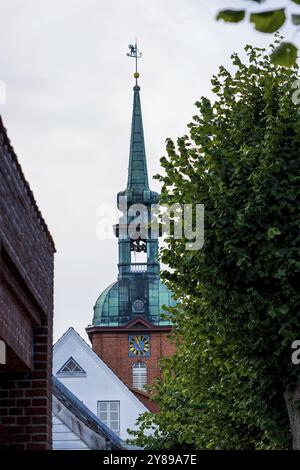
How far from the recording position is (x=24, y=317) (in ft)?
29.8

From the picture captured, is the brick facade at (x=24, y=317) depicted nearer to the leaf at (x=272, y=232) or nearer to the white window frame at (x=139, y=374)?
the leaf at (x=272, y=232)

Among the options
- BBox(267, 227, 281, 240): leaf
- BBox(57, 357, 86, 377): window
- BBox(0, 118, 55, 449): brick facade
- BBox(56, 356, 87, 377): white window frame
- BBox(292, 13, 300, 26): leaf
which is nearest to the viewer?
BBox(292, 13, 300, 26): leaf

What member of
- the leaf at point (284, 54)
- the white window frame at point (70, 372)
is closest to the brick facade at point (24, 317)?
the leaf at point (284, 54)

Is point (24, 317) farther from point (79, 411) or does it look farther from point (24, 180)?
point (79, 411)

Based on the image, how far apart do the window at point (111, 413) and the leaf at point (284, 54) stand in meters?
47.1

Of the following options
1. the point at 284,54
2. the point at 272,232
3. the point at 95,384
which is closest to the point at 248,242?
the point at 272,232

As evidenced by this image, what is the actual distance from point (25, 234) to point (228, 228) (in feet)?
27.8

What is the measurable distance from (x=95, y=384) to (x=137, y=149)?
1245 inches

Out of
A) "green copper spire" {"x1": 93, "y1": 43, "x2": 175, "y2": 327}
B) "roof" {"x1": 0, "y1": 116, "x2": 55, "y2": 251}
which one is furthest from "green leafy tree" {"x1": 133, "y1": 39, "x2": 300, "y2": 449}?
"green copper spire" {"x1": 93, "y1": 43, "x2": 175, "y2": 327}

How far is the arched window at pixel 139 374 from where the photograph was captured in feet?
263

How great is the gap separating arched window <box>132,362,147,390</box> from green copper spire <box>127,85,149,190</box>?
12.5m

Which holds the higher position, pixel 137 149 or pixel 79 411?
pixel 137 149

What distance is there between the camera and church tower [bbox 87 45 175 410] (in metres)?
78.6

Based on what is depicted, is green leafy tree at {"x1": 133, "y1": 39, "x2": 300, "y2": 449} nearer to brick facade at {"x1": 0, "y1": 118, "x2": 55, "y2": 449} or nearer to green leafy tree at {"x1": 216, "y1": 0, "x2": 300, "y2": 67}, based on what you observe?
brick facade at {"x1": 0, "y1": 118, "x2": 55, "y2": 449}
